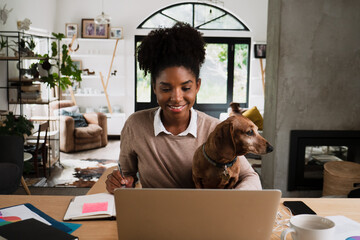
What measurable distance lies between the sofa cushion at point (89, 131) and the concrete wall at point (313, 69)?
3725 mm

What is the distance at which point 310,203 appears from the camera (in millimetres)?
1417

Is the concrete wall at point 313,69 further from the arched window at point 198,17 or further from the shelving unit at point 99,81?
the shelving unit at point 99,81

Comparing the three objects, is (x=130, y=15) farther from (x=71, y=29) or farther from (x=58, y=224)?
(x=58, y=224)

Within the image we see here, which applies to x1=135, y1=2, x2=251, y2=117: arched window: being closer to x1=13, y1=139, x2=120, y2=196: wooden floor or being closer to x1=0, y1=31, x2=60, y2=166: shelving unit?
x1=13, y1=139, x2=120, y2=196: wooden floor

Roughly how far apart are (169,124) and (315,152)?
2.53 metres

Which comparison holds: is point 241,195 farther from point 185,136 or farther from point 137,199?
point 185,136

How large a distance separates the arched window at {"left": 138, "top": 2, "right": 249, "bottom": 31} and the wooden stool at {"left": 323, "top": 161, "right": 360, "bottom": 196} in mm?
4985

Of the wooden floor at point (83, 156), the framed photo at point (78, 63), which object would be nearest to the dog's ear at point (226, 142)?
the wooden floor at point (83, 156)

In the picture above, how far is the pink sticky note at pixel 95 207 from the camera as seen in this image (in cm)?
128

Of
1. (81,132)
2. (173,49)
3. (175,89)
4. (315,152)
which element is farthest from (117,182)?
(81,132)

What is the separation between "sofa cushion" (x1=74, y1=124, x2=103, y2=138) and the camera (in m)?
6.11

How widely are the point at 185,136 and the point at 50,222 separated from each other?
0.60m

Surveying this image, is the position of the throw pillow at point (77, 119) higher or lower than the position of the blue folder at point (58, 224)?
lower

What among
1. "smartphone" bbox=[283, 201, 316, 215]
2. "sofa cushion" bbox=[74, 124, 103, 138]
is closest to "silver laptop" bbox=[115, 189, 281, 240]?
"smartphone" bbox=[283, 201, 316, 215]
